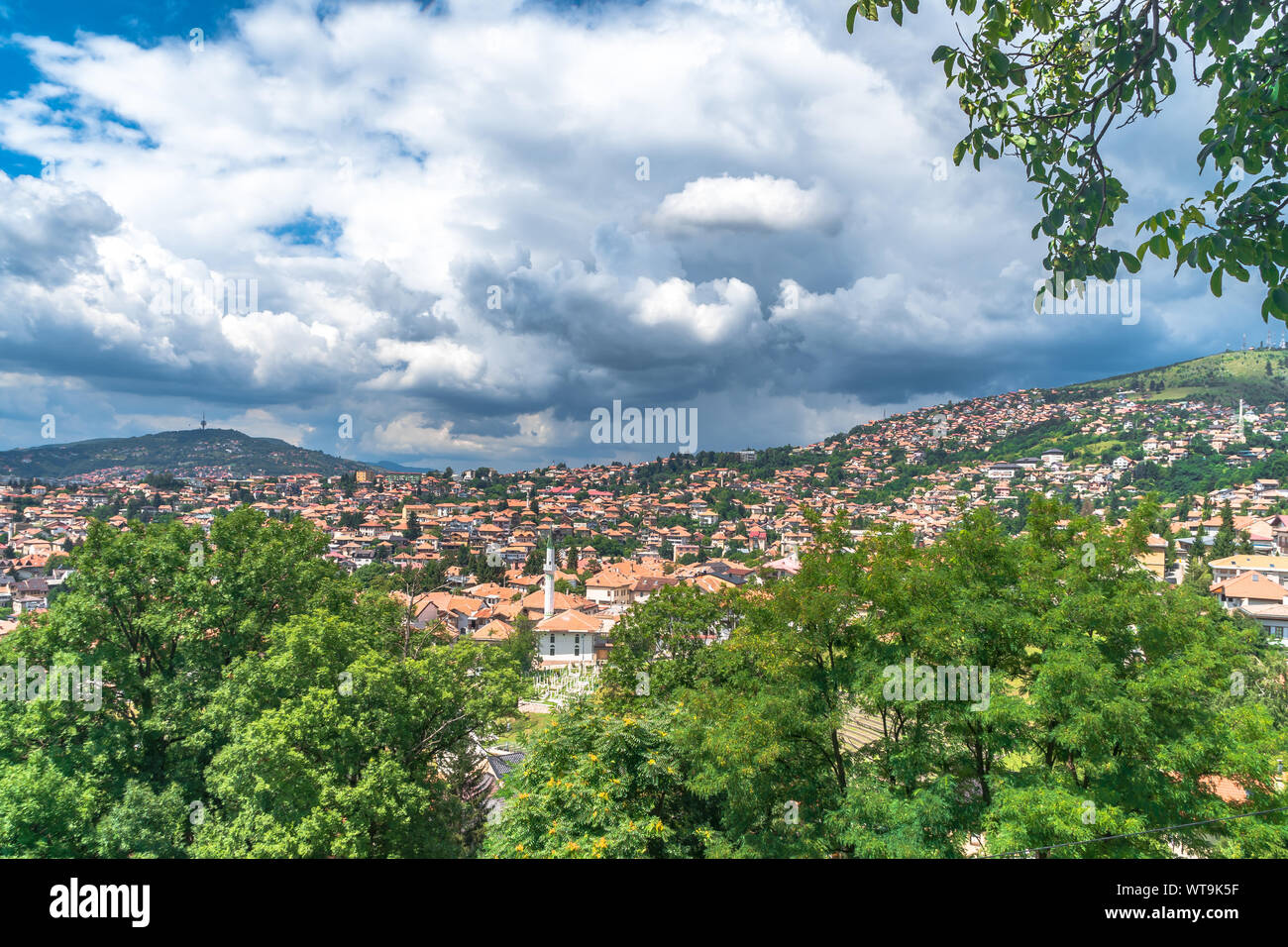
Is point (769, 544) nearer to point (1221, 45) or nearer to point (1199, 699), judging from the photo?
point (1199, 699)

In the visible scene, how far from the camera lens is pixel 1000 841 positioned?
7359mm

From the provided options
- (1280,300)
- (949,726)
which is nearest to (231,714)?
(949,726)

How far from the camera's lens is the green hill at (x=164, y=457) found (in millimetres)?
135750

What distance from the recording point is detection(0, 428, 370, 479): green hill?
136m

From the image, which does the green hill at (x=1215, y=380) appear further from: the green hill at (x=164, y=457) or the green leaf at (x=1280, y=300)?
the green hill at (x=164, y=457)

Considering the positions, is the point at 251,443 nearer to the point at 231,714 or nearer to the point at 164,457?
the point at 164,457

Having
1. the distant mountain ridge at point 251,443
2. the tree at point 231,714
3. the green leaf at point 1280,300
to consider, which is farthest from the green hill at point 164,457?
the green leaf at point 1280,300

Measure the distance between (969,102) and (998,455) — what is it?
128455 mm

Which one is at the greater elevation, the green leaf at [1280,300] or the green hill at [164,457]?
the green hill at [164,457]

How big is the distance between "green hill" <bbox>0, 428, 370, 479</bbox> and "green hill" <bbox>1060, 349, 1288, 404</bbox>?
172028 millimetres

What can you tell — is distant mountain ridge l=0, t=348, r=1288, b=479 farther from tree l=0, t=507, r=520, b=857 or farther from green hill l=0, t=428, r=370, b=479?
tree l=0, t=507, r=520, b=857

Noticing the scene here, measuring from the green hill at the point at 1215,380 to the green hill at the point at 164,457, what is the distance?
564 feet

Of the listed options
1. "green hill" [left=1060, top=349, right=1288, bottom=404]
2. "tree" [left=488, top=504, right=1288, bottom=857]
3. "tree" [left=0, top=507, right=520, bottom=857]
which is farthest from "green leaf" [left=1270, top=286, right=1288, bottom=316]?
"green hill" [left=1060, top=349, right=1288, bottom=404]
